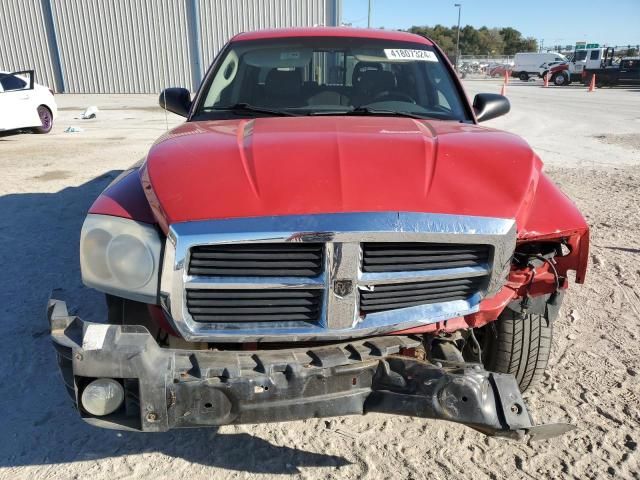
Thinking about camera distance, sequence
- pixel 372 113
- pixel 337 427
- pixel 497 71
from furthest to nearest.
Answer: pixel 497 71 → pixel 372 113 → pixel 337 427

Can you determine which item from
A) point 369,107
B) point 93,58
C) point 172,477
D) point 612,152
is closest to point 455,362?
point 172,477

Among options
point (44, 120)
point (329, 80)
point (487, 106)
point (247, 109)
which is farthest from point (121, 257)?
point (44, 120)

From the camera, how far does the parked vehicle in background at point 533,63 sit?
3988cm

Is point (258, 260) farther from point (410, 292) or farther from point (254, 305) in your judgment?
point (410, 292)

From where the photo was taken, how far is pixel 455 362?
1.96m

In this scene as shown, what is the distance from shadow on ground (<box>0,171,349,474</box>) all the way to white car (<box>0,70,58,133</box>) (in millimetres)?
7503

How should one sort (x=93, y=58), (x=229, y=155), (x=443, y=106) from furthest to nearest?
1. (x=93, y=58)
2. (x=443, y=106)
3. (x=229, y=155)

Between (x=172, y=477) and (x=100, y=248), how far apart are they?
108 centimetres

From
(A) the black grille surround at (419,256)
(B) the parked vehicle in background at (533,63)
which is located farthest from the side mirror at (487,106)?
(B) the parked vehicle in background at (533,63)

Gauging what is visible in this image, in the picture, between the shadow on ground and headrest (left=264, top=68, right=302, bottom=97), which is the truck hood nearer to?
headrest (left=264, top=68, right=302, bottom=97)

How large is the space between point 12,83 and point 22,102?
0.44m

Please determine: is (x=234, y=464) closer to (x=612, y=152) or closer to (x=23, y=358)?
(x=23, y=358)

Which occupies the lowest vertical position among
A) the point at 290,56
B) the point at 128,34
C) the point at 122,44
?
the point at 122,44

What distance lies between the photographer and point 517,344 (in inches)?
97.7
